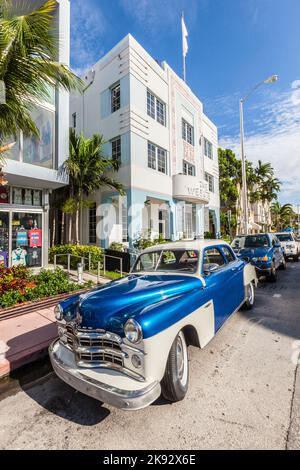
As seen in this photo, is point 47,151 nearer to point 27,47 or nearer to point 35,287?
point 27,47

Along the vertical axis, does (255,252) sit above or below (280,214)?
below

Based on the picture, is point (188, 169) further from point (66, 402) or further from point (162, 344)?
point (66, 402)

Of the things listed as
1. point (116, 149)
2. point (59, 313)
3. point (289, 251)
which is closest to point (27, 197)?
point (116, 149)

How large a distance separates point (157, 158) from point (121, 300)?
531 inches

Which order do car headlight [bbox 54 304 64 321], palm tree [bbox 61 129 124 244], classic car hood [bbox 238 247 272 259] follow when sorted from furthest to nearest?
palm tree [bbox 61 129 124 244] < classic car hood [bbox 238 247 272 259] < car headlight [bbox 54 304 64 321]

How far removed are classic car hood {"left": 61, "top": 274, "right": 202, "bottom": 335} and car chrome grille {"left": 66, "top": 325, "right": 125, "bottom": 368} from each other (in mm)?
83

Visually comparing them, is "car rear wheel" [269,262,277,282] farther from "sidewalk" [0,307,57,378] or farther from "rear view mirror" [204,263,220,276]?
"sidewalk" [0,307,57,378]

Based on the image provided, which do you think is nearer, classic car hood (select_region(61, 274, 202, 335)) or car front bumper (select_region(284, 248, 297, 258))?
classic car hood (select_region(61, 274, 202, 335))

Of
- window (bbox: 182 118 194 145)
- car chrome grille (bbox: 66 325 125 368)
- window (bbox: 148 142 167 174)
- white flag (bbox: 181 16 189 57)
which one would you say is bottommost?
car chrome grille (bbox: 66 325 125 368)

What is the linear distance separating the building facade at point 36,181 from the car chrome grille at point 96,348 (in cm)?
814

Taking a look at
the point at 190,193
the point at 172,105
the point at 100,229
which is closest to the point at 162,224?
the point at 190,193

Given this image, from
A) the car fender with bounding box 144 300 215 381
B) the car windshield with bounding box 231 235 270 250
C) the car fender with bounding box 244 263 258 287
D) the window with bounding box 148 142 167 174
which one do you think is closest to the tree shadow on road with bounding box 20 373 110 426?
the car fender with bounding box 144 300 215 381

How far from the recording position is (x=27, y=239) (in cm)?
1015

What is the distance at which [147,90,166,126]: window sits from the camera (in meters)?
14.6
